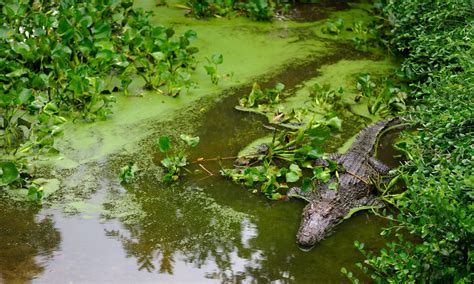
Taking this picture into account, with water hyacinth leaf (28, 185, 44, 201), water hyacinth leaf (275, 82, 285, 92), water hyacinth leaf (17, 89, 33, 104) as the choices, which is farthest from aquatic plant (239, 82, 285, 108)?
water hyacinth leaf (28, 185, 44, 201)

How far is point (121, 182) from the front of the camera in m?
4.18

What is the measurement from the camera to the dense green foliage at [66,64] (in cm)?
443

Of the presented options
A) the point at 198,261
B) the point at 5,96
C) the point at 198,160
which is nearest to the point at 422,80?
the point at 198,160

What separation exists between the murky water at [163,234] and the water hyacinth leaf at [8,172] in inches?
5.1

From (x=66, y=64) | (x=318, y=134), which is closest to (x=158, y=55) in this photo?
(x=66, y=64)

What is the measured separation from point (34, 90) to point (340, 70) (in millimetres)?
2548

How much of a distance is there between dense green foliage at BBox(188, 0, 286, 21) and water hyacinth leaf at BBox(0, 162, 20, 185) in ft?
10.8

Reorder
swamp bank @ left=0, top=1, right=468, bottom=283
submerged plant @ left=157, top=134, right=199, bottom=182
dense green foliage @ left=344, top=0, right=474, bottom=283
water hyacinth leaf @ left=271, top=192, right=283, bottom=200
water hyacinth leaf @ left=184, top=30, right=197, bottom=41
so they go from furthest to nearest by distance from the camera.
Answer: water hyacinth leaf @ left=184, top=30, right=197, bottom=41 → submerged plant @ left=157, top=134, right=199, bottom=182 → water hyacinth leaf @ left=271, top=192, right=283, bottom=200 → swamp bank @ left=0, top=1, right=468, bottom=283 → dense green foliage @ left=344, top=0, right=474, bottom=283

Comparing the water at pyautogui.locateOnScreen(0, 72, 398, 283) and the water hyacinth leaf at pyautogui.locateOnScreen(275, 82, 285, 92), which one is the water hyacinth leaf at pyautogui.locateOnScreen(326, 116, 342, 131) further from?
the water at pyautogui.locateOnScreen(0, 72, 398, 283)

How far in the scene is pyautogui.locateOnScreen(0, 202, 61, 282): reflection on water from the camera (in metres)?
3.35

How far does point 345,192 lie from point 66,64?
7.35ft

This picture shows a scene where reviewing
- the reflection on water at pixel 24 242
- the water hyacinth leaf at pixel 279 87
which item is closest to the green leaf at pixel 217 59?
the water hyacinth leaf at pixel 279 87

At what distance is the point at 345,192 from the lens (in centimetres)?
417

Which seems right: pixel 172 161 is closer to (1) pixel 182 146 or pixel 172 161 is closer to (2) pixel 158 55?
(1) pixel 182 146
